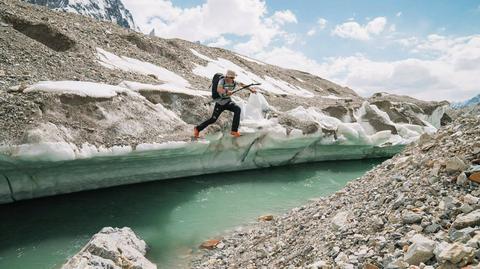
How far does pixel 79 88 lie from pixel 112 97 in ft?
3.69

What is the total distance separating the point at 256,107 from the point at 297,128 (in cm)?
224

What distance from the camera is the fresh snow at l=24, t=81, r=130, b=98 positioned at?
1238 cm

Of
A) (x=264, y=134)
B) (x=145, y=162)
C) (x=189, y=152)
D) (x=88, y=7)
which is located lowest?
(x=145, y=162)

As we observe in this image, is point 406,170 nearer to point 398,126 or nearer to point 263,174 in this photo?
point 263,174

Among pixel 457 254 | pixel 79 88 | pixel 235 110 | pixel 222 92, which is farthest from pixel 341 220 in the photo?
pixel 79 88

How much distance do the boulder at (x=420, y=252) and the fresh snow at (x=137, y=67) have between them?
15269mm

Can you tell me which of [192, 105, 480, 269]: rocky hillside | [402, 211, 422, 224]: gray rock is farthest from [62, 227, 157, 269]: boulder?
[402, 211, 422, 224]: gray rock

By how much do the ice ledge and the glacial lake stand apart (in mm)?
370

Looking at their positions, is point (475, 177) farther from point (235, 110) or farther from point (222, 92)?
point (235, 110)

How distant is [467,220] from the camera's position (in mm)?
4547

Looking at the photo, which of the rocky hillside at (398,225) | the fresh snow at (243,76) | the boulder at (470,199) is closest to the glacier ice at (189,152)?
the rocky hillside at (398,225)

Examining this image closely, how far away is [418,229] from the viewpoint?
200 inches

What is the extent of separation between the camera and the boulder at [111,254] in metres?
7.69

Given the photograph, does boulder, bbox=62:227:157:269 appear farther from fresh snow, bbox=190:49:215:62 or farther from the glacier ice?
fresh snow, bbox=190:49:215:62
